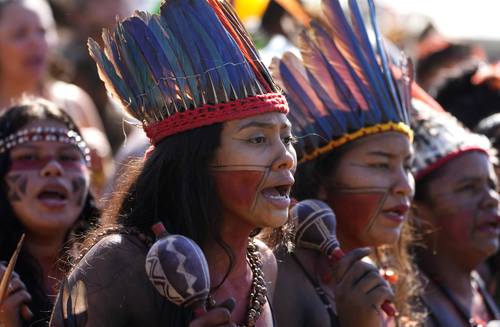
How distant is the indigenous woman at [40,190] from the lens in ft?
14.4

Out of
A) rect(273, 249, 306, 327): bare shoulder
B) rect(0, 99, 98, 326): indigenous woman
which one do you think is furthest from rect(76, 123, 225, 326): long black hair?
rect(0, 99, 98, 326): indigenous woman

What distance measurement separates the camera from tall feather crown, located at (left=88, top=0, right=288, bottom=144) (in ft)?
11.7

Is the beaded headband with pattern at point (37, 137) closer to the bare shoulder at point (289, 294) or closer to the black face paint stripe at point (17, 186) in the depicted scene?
the black face paint stripe at point (17, 186)

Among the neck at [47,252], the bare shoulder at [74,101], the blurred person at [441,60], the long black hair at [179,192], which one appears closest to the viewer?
the long black hair at [179,192]

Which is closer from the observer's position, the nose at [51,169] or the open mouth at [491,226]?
the nose at [51,169]

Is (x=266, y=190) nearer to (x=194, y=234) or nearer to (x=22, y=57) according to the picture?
(x=194, y=234)

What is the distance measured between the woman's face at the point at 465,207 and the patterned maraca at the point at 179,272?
96.0 inches

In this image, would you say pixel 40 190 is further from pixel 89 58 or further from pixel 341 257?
pixel 89 58

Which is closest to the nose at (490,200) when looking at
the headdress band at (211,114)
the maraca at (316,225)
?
the maraca at (316,225)

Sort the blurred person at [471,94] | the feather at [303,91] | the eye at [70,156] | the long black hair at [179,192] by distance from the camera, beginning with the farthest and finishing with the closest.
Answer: the blurred person at [471,94]
the feather at [303,91]
the eye at [70,156]
the long black hair at [179,192]

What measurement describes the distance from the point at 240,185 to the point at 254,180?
0.16 ft

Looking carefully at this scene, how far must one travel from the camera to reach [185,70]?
11.8 feet

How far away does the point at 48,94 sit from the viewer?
639cm

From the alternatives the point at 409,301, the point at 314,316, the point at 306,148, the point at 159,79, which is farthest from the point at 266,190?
the point at 409,301
